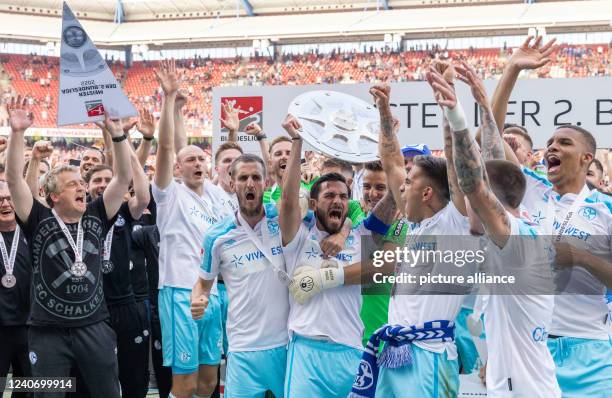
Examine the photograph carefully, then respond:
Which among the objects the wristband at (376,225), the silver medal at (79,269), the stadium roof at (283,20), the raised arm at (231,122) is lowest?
the silver medal at (79,269)

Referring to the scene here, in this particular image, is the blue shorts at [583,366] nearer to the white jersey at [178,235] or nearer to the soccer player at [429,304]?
the soccer player at [429,304]

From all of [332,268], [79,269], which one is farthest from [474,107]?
[79,269]

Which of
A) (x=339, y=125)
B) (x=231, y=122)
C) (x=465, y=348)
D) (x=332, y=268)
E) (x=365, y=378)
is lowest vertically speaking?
(x=365, y=378)

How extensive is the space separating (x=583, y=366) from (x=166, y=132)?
138 inches

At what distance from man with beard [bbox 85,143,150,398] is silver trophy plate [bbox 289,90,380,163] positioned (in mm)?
1881

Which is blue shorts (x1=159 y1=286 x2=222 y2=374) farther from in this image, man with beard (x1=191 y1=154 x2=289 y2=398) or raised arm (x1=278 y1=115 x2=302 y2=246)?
raised arm (x1=278 y1=115 x2=302 y2=246)

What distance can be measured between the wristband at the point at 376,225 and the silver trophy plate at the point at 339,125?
35cm

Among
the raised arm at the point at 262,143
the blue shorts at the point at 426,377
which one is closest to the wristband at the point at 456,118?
the blue shorts at the point at 426,377

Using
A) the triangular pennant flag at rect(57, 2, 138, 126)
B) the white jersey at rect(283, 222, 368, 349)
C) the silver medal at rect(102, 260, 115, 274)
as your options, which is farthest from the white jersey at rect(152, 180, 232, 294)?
the white jersey at rect(283, 222, 368, 349)

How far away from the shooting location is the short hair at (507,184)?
3717 millimetres

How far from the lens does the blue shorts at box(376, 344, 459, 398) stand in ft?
13.4

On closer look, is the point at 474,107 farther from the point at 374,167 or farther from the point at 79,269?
the point at 79,269

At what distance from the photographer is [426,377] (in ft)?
13.4

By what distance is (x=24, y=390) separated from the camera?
234 inches
